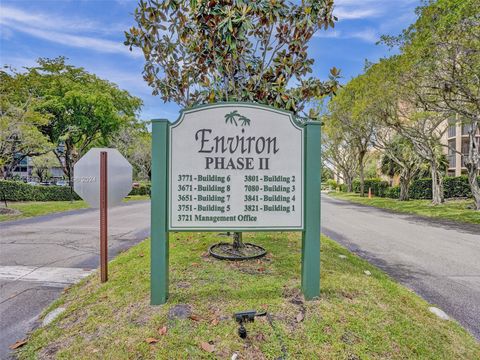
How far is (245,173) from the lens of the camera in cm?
321

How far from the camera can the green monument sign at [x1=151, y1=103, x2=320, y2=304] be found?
10.3ft

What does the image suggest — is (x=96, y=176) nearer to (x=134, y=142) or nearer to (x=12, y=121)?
(x=12, y=121)

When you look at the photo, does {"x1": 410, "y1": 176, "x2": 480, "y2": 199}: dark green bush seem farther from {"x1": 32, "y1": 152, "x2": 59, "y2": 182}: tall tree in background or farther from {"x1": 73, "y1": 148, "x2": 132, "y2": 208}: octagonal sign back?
{"x1": 32, "y1": 152, "x2": 59, "y2": 182}: tall tree in background

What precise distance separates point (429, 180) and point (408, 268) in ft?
74.6

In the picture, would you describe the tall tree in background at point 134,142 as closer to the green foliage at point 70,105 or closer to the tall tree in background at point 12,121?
the green foliage at point 70,105

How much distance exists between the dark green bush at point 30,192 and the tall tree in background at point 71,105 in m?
1.70

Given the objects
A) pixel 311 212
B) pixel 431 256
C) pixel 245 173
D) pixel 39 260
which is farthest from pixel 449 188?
pixel 39 260

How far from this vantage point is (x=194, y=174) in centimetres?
316

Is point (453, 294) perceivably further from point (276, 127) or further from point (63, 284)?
point (63, 284)

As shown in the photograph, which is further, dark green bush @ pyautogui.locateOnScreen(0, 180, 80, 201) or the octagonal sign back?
dark green bush @ pyautogui.locateOnScreen(0, 180, 80, 201)

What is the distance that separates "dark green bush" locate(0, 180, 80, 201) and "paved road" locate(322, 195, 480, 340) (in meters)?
17.9

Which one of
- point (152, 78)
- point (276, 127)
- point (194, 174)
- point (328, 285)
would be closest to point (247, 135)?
point (276, 127)

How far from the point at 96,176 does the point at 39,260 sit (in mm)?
2733

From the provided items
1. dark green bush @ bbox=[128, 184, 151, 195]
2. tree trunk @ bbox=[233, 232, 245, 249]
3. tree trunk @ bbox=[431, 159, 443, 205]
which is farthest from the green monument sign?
dark green bush @ bbox=[128, 184, 151, 195]
